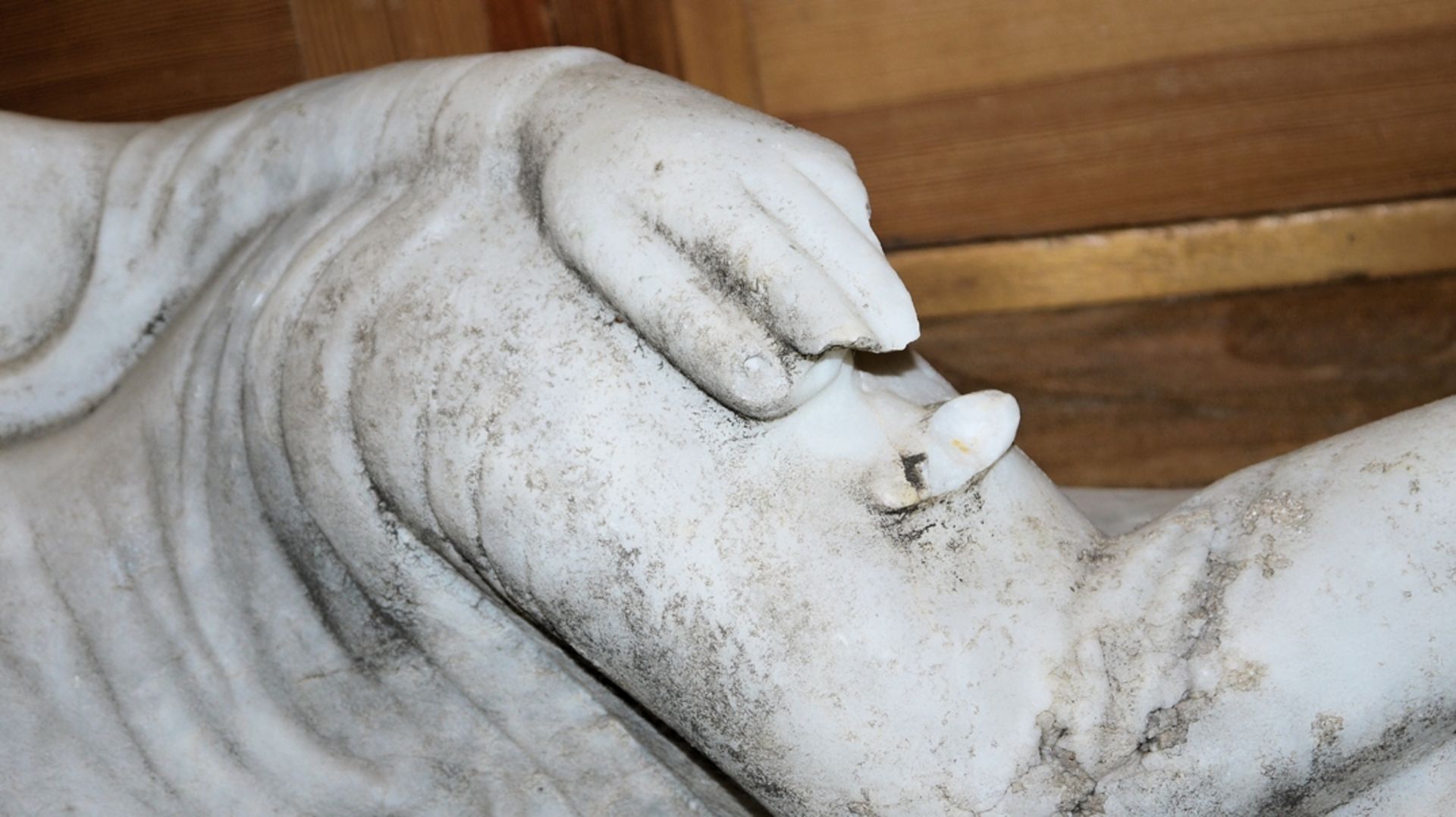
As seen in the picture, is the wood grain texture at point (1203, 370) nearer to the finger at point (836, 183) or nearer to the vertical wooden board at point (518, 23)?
the vertical wooden board at point (518, 23)

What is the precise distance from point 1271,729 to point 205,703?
0.68 metres

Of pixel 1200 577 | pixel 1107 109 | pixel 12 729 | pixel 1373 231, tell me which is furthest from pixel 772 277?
pixel 1373 231

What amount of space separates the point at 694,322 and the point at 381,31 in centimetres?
114

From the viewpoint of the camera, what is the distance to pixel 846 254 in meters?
0.72

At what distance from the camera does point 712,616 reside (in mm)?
735

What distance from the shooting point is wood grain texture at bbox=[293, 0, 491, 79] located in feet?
5.45

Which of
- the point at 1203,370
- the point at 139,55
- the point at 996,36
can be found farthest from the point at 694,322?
the point at 139,55

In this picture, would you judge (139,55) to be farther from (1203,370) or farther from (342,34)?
(1203,370)

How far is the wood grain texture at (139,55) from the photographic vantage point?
5.73 ft

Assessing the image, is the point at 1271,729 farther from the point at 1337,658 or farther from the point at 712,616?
the point at 712,616

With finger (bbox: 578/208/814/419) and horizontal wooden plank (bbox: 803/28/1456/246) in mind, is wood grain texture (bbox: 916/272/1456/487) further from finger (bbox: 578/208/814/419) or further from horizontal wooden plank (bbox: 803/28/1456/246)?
finger (bbox: 578/208/814/419)

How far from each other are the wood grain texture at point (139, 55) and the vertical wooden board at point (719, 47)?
1.67ft

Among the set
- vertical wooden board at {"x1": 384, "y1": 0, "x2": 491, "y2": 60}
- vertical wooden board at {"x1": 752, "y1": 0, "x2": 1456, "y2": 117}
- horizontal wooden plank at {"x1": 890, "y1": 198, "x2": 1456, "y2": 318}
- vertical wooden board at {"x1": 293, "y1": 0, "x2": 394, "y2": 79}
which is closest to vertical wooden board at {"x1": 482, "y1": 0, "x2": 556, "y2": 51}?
vertical wooden board at {"x1": 384, "y1": 0, "x2": 491, "y2": 60}

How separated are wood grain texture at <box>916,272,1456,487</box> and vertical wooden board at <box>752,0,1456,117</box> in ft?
0.98
